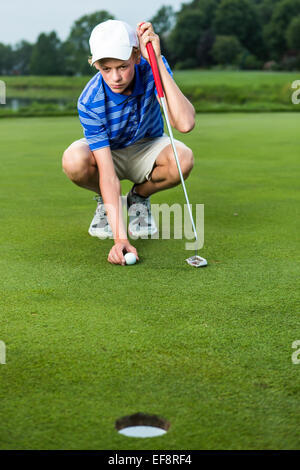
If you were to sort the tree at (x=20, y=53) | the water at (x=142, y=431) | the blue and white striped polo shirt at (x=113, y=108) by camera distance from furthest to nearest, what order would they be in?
the tree at (x=20, y=53) → the blue and white striped polo shirt at (x=113, y=108) → the water at (x=142, y=431)

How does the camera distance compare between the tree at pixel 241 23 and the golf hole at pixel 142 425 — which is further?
the tree at pixel 241 23

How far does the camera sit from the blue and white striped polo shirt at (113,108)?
3246 mm

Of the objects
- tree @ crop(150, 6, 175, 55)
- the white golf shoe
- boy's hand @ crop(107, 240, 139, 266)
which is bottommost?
boy's hand @ crop(107, 240, 139, 266)

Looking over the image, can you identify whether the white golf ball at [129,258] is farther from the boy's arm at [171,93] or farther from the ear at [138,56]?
the ear at [138,56]

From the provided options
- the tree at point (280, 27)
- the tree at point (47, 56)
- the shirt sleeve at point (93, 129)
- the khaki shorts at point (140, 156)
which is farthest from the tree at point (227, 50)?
the shirt sleeve at point (93, 129)

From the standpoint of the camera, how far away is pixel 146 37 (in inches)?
119

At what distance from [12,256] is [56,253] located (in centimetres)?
22

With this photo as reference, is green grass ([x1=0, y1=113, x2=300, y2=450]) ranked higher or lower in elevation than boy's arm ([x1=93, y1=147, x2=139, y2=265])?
lower

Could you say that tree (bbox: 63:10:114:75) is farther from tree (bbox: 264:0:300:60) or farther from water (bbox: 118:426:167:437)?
water (bbox: 118:426:167:437)

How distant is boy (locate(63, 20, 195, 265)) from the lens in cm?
301

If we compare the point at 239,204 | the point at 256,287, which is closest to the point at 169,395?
the point at 256,287

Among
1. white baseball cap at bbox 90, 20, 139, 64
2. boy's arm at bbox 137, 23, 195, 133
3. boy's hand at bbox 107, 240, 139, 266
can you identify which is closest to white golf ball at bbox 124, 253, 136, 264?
boy's hand at bbox 107, 240, 139, 266

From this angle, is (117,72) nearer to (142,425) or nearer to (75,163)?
(75,163)

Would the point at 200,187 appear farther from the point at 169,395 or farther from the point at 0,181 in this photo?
the point at 169,395
